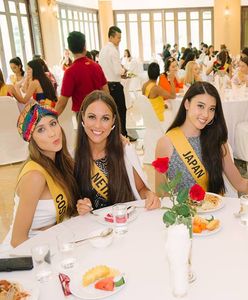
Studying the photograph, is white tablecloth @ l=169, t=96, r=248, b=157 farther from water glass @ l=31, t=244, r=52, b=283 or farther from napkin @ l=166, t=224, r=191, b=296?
napkin @ l=166, t=224, r=191, b=296

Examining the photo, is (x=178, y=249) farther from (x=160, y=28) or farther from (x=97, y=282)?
(x=160, y=28)

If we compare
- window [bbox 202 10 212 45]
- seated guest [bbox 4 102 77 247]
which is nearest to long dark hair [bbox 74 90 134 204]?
seated guest [bbox 4 102 77 247]

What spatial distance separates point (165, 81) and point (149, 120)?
105 centimetres

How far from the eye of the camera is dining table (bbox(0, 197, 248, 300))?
42.2 inches


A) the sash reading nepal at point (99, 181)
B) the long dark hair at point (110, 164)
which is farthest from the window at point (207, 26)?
the sash reading nepal at point (99, 181)

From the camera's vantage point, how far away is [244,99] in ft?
13.9

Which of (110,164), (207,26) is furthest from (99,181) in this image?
(207,26)

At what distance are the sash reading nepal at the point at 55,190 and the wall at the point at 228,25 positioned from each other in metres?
15.4

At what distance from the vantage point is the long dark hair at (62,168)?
174cm

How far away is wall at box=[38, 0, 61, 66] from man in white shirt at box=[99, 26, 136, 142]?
5092mm

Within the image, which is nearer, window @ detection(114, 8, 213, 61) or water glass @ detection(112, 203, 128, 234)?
water glass @ detection(112, 203, 128, 234)

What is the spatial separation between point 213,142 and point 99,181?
70cm

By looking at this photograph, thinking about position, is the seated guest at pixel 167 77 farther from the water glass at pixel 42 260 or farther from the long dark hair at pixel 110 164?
the water glass at pixel 42 260

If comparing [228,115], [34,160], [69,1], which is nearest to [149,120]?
[228,115]
